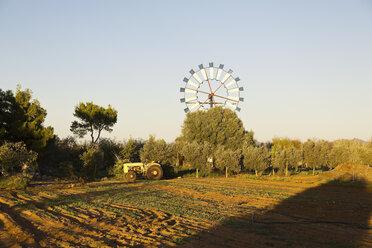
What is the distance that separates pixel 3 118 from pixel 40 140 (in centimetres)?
384

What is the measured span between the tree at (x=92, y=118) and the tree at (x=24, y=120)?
536 inches

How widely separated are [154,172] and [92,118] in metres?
19.8

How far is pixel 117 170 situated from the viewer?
30922 millimetres

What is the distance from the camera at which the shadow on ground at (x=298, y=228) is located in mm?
9101

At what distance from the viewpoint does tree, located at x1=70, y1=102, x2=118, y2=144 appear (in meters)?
45.0

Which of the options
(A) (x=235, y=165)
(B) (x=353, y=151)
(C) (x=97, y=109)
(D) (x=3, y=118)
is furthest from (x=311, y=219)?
(C) (x=97, y=109)

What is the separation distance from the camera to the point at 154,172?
2870 centimetres

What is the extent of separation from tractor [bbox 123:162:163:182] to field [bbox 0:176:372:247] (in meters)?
10.1

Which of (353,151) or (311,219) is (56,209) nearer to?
(311,219)

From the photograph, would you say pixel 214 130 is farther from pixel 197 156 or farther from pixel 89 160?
pixel 89 160

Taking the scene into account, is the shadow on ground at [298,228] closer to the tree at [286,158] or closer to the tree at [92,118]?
the tree at [286,158]

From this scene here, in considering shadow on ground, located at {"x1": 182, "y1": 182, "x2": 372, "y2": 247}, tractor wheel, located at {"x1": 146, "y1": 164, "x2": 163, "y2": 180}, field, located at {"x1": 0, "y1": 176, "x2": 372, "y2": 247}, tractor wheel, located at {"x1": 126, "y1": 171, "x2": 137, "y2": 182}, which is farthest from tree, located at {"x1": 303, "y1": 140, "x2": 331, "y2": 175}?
shadow on ground, located at {"x1": 182, "y1": 182, "x2": 372, "y2": 247}

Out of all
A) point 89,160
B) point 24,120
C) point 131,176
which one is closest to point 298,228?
point 131,176

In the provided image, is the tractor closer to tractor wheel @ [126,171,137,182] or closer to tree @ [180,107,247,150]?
tractor wheel @ [126,171,137,182]
